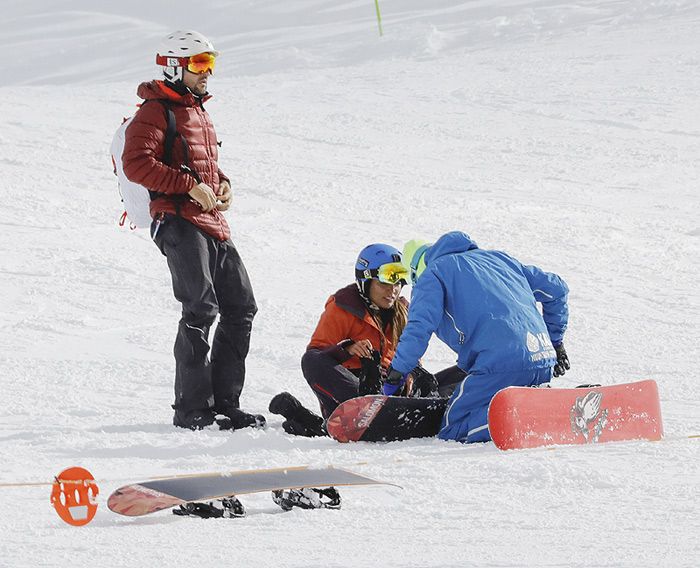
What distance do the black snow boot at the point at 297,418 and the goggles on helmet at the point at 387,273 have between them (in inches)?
29.9

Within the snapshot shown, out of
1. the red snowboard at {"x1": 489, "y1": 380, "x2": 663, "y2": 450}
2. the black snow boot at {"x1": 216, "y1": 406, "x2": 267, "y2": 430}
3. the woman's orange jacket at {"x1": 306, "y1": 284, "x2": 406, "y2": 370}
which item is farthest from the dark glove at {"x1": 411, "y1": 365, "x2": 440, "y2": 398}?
the red snowboard at {"x1": 489, "y1": 380, "x2": 663, "y2": 450}

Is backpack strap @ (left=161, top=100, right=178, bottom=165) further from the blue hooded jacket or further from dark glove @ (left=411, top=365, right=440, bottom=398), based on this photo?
dark glove @ (left=411, top=365, right=440, bottom=398)

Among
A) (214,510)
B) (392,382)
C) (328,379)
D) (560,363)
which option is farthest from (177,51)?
(214,510)

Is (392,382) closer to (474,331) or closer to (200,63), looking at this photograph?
(474,331)

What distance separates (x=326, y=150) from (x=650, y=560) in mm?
12625

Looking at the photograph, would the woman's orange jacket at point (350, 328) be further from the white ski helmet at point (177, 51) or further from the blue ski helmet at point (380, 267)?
the white ski helmet at point (177, 51)

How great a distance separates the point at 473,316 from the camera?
5.36 meters

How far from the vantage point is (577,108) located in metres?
18.5

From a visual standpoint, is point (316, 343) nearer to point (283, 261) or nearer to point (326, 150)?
point (283, 261)

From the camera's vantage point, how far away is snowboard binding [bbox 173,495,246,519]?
3.71m

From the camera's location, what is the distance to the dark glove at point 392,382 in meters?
5.43

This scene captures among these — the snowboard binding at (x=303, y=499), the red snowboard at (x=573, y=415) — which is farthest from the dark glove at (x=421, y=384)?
the snowboard binding at (x=303, y=499)

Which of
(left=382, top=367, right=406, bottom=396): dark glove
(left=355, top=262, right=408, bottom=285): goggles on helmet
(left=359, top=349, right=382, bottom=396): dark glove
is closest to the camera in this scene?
(left=382, top=367, right=406, bottom=396): dark glove

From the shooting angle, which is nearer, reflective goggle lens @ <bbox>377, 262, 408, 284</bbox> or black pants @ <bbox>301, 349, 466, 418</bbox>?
black pants @ <bbox>301, 349, 466, 418</bbox>
